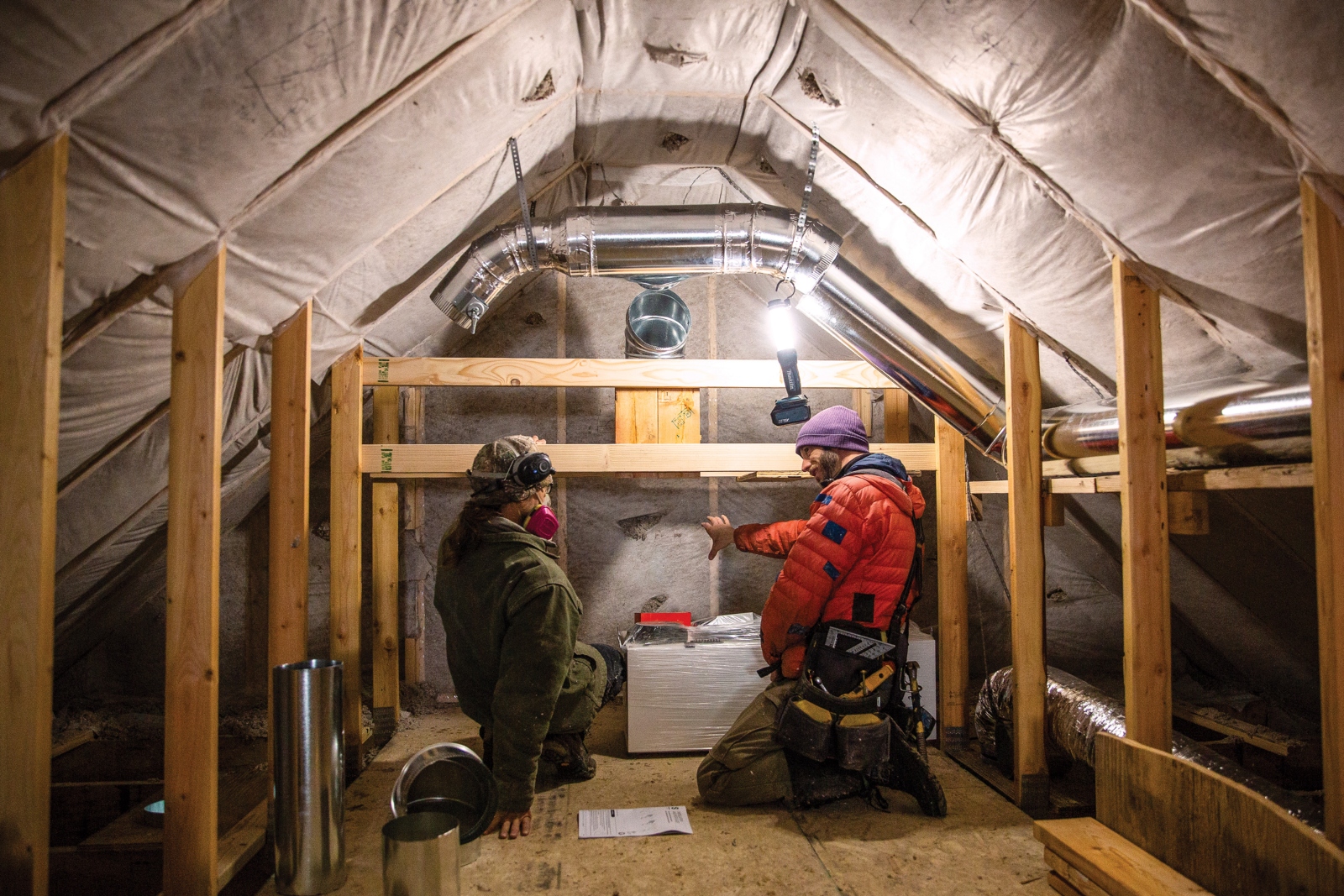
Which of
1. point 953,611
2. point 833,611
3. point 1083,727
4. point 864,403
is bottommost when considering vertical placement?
point 1083,727

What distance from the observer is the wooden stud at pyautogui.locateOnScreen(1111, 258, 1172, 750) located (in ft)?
6.10

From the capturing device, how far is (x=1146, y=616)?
186 cm

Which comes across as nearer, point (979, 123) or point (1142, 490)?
point (979, 123)

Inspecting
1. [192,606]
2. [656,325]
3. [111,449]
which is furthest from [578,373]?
[192,606]

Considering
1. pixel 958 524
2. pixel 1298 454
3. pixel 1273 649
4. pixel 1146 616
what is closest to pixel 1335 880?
pixel 1146 616

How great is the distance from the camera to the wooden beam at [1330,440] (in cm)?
136

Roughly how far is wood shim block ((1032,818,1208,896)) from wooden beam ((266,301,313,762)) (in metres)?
2.04

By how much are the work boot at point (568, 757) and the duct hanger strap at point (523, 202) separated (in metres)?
1.58

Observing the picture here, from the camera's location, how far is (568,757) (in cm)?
254

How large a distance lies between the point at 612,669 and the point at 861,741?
1048 mm

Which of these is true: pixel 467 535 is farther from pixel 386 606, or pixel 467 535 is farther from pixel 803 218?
pixel 803 218

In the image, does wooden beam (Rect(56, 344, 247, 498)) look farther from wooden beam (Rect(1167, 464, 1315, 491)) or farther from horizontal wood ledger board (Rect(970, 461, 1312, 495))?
wooden beam (Rect(1167, 464, 1315, 491))

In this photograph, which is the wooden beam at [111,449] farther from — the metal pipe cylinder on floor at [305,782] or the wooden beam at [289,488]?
the metal pipe cylinder on floor at [305,782]

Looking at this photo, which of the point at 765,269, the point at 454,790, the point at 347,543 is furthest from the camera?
the point at 347,543
